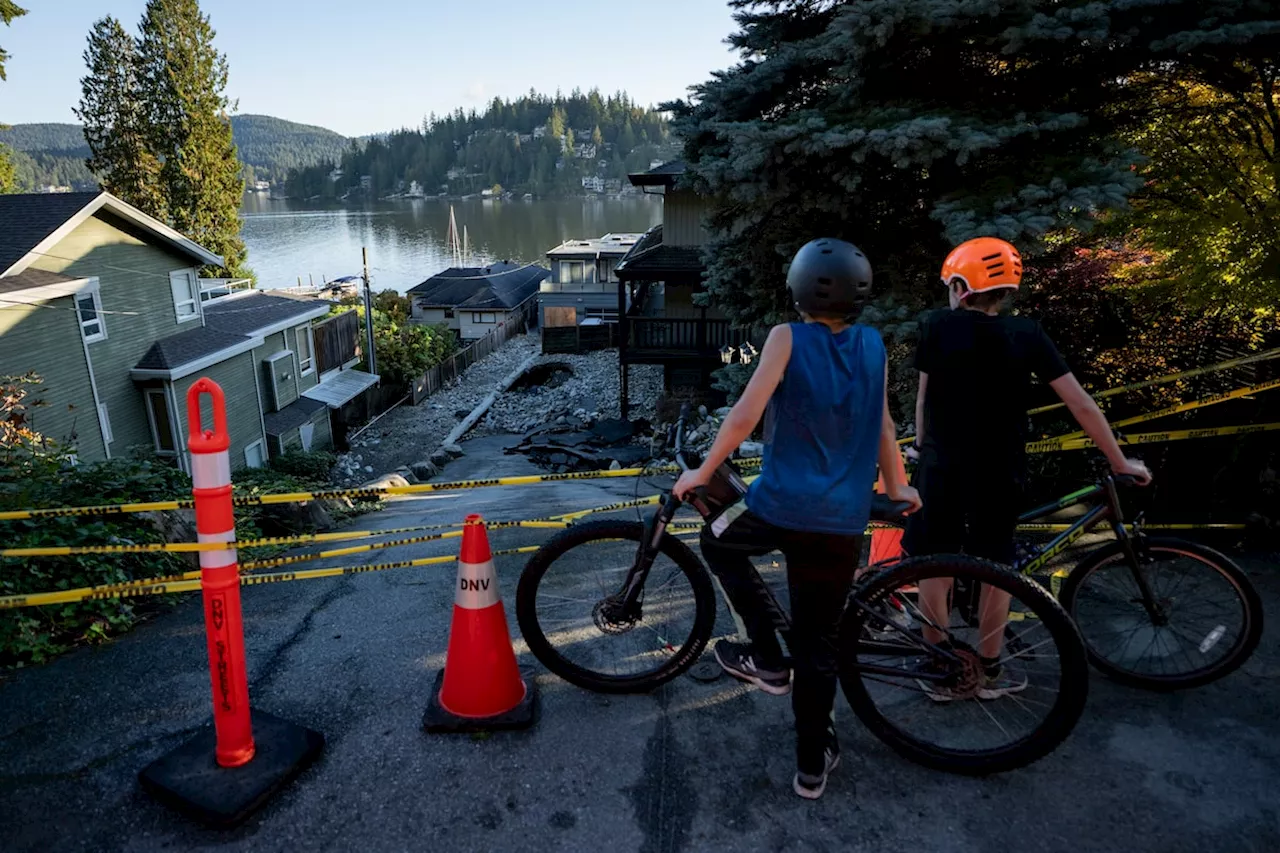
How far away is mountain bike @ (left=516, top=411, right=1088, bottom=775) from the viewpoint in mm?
3080

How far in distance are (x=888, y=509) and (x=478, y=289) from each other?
49.9 metres

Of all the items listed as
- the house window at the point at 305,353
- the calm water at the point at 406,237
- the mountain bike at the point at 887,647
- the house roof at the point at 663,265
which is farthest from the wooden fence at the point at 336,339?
the calm water at the point at 406,237

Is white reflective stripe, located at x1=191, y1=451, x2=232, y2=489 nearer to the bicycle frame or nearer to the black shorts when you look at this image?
the black shorts

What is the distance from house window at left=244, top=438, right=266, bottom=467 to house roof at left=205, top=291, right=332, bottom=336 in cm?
351

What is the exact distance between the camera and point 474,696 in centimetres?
356

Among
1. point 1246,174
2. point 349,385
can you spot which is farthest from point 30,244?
point 1246,174

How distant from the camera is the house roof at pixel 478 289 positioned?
1946 inches

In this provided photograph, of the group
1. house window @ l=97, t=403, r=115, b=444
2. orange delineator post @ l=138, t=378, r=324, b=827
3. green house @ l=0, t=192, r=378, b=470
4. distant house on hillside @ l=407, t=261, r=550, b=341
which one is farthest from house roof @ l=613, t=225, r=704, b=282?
distant house on hillside @ l=407, t=261, r=550, b=341

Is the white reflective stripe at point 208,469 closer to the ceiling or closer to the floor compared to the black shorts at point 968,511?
closer to the ceiling

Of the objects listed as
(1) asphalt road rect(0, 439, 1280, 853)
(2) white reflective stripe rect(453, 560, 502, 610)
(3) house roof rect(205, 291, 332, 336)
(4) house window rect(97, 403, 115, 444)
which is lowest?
(4) house window rect(97, 403, 115, 444)

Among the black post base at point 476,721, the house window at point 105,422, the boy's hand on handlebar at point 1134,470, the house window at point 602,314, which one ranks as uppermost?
the boy's hand on handlebar at point 1134,470

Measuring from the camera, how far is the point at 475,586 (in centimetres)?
356

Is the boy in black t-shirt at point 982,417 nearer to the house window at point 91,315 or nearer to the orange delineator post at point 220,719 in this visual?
the orange delineator post at point 220,719

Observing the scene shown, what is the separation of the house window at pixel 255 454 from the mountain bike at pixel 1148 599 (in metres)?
23.6
